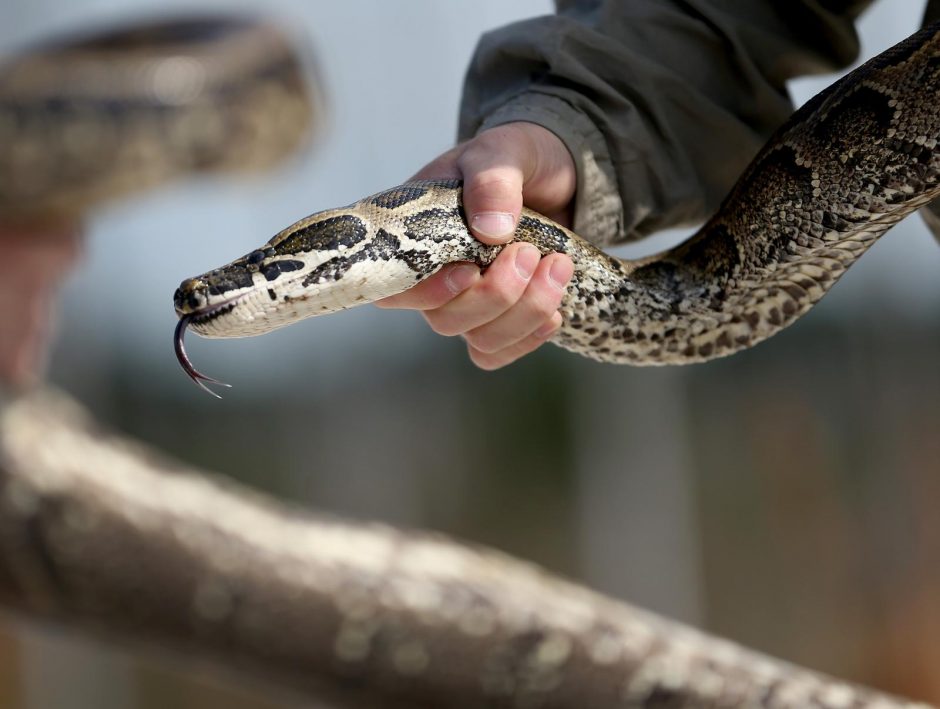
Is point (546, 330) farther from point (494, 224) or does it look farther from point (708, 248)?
point (708, 248)

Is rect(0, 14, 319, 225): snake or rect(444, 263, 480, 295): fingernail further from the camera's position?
rect(0, 14, 319, 225): snake

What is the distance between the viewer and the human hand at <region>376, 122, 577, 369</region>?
5.24 ft

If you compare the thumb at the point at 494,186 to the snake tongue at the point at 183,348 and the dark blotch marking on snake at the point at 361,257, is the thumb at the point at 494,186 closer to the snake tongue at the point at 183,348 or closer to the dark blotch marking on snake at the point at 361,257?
the dark blotch marking on snake at the point at 361,257

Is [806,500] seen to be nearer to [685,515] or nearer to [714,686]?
[685,515]

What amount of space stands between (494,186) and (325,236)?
0.86 ft

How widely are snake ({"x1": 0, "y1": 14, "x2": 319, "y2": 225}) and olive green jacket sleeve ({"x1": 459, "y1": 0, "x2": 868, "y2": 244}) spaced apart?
2503 mm

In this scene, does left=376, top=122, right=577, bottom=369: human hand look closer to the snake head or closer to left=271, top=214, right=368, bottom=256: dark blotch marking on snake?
left=271, top=214, right=368, bottom=256: dark blotch marking on snake

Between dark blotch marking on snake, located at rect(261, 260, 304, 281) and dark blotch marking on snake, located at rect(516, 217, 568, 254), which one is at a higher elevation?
dark blotch marking on snake, located at rect(261, 260, 304, 281)

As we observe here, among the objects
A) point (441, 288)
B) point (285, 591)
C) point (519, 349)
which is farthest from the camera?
point (285, 591)

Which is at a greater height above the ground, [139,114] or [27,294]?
[139,114]

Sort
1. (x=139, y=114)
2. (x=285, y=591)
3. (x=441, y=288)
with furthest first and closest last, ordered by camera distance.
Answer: (x=139, y=114) → (x=285, y=591) → (x=441, y=288)

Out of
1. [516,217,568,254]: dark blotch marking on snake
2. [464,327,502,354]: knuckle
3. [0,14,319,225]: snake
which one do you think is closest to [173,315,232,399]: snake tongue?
[464,327,502,354]: knuckle

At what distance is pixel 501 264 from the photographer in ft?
5.37

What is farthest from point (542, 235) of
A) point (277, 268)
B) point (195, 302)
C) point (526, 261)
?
point (195, 302)
